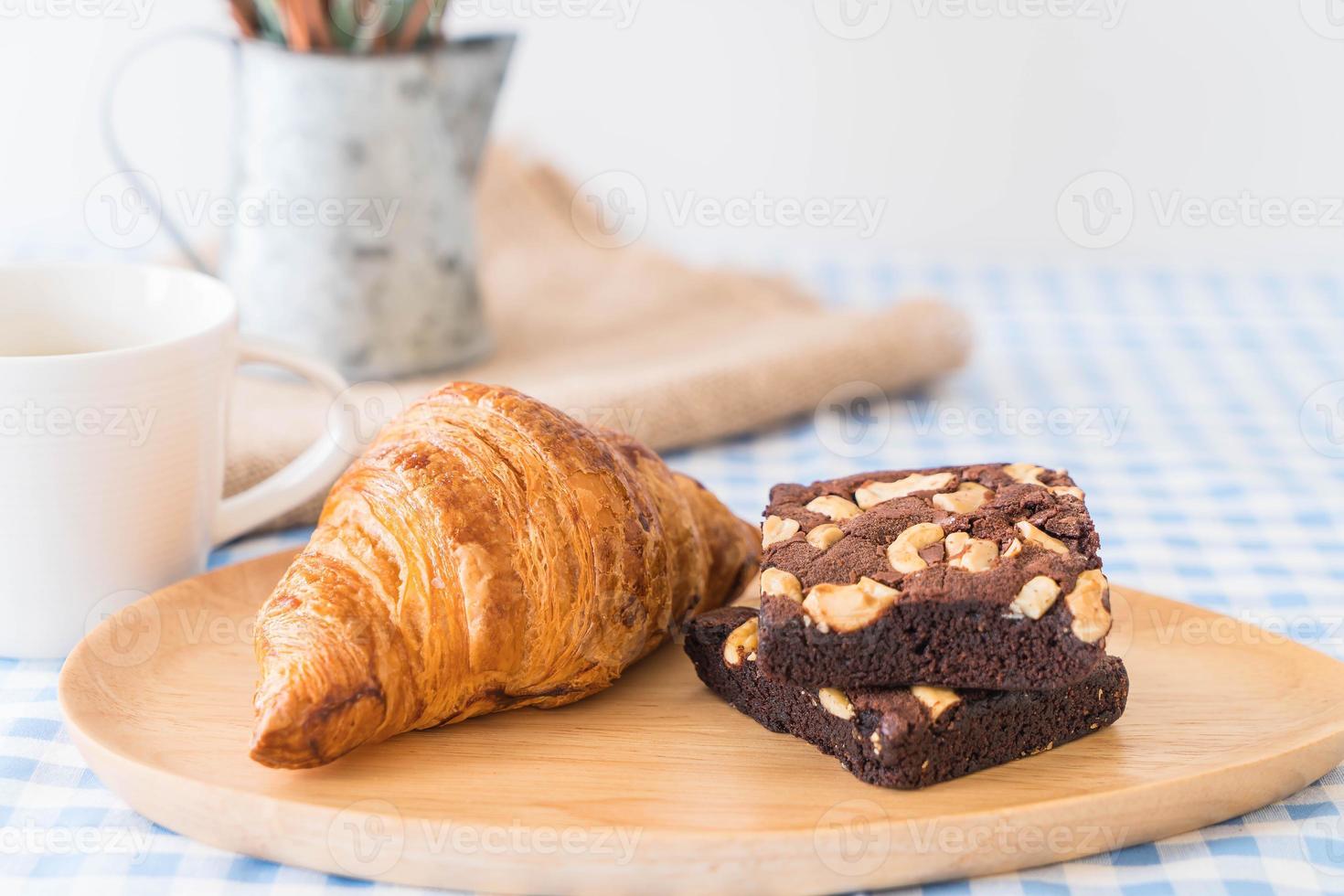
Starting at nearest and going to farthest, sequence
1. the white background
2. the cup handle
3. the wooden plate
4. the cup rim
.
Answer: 1. the wooden plate
2. the cup rim
3. the cup handle
4. the white background

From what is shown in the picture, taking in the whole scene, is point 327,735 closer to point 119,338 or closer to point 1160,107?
point 119,338

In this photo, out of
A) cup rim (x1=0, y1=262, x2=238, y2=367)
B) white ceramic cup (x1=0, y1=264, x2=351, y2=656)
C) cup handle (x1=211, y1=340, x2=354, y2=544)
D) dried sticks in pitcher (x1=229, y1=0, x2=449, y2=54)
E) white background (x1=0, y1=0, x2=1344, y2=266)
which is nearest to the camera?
white ceramic cup (x1=0, y1=264, x2=351, y2=656)

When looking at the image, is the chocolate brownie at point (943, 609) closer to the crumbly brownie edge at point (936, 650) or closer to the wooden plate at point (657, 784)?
the crumbly brownie edge at point (936, 650)

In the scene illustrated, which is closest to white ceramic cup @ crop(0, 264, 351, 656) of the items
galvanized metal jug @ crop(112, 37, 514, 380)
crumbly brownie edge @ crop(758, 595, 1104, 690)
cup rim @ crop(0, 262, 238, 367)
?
cup rim @ crop(0, 262, 238, 367)

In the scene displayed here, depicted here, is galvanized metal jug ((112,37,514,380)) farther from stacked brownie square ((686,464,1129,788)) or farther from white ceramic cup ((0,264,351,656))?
stacked brownie square ((686,464,1129,788))

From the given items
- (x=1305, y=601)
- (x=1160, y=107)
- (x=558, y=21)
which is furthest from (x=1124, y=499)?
(x=558, y=21)

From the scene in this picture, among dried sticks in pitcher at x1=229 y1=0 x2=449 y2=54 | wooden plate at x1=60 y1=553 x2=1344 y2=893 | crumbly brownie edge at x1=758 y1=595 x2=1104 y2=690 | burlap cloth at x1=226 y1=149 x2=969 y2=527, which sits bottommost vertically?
burlap cloth at x1=226 y1=149 x2=969 y2=527

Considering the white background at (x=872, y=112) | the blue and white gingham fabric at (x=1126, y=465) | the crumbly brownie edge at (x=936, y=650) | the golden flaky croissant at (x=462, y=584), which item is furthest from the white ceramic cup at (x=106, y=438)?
the white background at (x=872, y=112)
